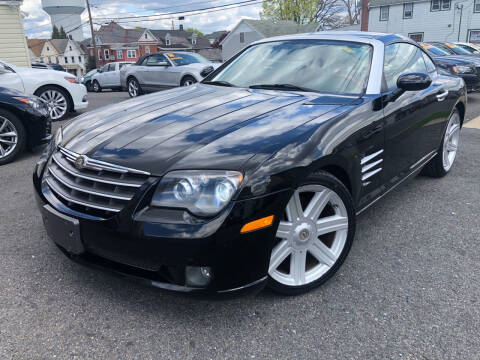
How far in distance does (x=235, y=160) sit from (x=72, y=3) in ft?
329

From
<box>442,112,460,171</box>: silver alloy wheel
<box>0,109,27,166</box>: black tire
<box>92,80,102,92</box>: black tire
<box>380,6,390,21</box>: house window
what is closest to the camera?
<box>442,112,460,171</box>: silver alloy wheel

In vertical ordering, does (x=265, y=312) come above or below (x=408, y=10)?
below

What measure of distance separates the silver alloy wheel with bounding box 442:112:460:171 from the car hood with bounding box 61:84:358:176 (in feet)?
7.37

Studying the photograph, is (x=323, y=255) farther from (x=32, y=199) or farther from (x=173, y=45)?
(x=173, y=45)

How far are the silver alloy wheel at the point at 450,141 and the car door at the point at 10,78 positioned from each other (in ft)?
23.2

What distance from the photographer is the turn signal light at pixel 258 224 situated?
1881 mm

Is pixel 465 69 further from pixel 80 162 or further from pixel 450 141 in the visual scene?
pixel 80 162

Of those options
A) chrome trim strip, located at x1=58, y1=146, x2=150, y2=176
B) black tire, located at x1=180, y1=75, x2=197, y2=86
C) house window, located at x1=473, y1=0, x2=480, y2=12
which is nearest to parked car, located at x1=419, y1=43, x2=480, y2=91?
black tire, located at x1=180, y1=75, x2=197, y2=86

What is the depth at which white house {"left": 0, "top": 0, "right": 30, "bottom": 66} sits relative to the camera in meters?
13.5

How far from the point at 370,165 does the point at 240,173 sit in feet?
4.01

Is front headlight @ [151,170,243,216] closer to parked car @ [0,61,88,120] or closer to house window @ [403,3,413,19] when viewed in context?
parked car @ [0,61,88,120]

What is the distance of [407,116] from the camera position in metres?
3.18

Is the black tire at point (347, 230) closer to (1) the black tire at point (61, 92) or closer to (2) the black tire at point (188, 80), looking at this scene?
(1) the black tire at point (61, 92)

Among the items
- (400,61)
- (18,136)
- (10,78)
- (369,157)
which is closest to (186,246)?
(369,157)
